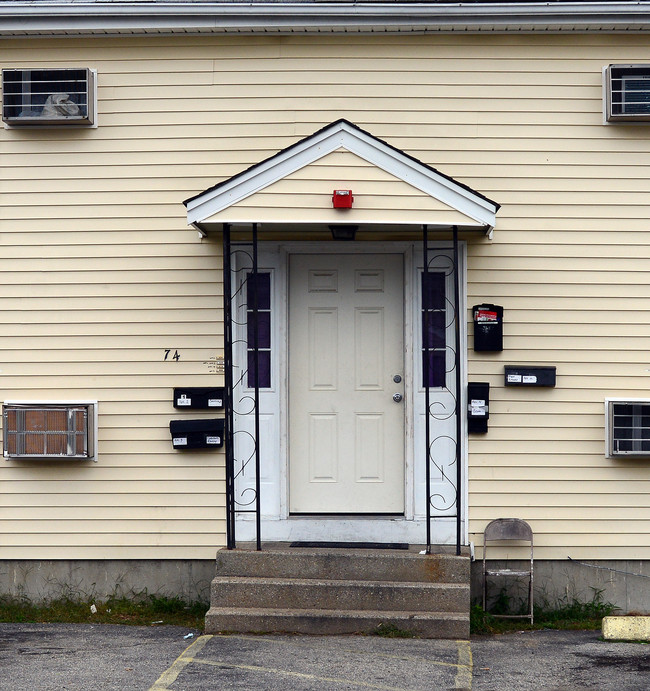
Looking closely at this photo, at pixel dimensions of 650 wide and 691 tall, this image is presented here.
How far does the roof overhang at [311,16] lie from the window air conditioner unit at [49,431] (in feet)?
10.4

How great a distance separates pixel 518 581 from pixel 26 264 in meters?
4.87

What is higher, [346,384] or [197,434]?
[346,384]

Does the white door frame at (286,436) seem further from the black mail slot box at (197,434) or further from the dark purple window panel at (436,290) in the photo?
the black mail slot box at (197,434)

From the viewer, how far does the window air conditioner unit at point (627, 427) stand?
7073 millimetres

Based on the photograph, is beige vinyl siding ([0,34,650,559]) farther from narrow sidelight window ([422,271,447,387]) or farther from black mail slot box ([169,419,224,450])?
narrow sidelight window ([422,271,447,387])

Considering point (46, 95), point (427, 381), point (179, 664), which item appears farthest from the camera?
point (46, 95)

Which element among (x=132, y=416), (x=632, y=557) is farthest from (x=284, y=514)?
(x=632, y=557)

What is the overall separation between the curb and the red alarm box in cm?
364

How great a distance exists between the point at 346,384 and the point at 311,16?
3047 millimetres

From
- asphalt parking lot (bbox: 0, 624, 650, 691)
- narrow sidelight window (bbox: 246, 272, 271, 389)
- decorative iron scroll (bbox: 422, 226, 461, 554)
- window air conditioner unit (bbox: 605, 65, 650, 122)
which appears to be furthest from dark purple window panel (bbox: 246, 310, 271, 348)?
window air conditioner unit (bbox: 605, 65, 650, 122)

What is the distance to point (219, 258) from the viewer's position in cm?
731

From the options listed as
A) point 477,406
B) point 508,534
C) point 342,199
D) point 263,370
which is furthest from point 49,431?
A: point 508,534

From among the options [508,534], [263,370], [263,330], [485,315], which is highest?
[485,315]

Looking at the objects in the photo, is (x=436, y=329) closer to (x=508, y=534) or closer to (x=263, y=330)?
(x=263, y=330)
